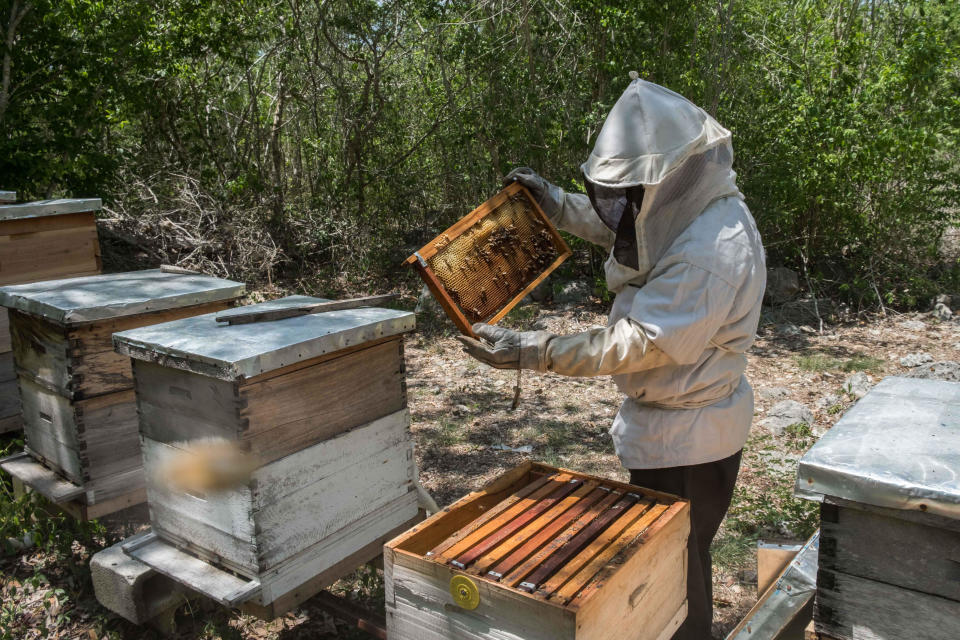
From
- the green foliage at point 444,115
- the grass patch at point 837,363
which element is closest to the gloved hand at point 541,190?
the grass patch at point 837,363

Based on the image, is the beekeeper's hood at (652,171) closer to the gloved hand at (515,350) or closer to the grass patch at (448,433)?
the gloved hand at (515,350)

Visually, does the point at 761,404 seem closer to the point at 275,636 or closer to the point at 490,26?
the point at 275,636

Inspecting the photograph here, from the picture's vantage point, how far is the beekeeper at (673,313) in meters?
1.90

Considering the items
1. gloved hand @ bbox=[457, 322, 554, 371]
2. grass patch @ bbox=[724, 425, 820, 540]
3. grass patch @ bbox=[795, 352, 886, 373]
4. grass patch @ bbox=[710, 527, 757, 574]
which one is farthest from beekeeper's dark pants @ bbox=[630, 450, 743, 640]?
grass patch @ bbox=[795, 352, 886, 373]

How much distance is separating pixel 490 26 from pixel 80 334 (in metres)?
6.07

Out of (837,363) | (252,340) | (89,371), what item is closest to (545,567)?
(252,340)

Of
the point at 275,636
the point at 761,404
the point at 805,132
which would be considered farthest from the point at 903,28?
the point at 275,636

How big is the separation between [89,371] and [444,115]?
623 cm

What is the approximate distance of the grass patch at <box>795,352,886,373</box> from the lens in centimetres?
564

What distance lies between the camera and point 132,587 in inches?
88.9

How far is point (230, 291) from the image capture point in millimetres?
2740

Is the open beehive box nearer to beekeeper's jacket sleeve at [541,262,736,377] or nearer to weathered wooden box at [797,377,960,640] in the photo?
beekeeper's jacket sleeve at [541,262,736,377]

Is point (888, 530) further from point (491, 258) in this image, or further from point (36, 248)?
point (36, 248)

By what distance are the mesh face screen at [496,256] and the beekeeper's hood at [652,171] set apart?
58cm
